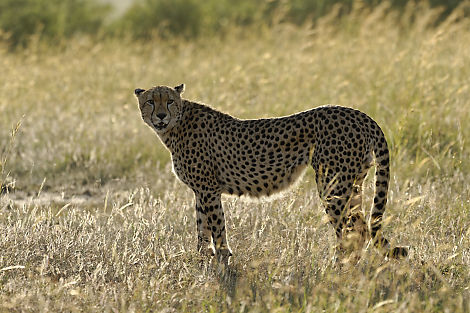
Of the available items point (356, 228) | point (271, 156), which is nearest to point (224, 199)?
point (271, 156)

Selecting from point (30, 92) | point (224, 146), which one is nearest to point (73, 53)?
point (30, 92)

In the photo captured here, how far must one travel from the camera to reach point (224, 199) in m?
5.10

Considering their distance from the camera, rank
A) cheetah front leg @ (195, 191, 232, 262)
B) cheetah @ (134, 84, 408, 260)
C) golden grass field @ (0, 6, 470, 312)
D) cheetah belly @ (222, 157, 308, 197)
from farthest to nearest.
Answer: cheetah front leg @ (195, 191, 232, 262) → cheetah belly @ (222, 157, 308, 197) → cheetah @ (134, 84, 408, 260) → golden grass field @ (0, 6, 470, 312)

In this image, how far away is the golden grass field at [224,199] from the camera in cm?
354

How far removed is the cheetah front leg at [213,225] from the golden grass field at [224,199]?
10cm

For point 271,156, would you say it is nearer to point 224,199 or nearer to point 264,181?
point 264,181

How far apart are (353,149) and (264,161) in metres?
0.50

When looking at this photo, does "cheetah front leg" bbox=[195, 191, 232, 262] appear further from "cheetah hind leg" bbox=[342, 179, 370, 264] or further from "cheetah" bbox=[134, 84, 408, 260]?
"cheetah hind leg" bbox=[342, 179, 370, 264]

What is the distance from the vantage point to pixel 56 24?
14141 mm

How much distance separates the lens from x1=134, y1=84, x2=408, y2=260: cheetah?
3.84m

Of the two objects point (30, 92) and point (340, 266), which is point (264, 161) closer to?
point (340, 266)

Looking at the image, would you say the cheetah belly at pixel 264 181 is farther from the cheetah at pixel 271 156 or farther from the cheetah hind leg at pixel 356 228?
the cheetah hind leg at pixel 356 228

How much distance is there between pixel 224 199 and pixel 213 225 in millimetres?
947

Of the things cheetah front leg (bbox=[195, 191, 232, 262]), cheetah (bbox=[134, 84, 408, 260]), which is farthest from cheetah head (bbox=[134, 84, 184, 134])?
cheetah front leg (bbox=[195, 191, 232, 262])
